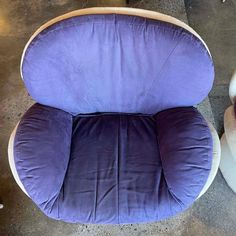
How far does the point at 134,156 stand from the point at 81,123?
0.89 ft

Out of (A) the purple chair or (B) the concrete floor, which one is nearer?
(A) the purple chair

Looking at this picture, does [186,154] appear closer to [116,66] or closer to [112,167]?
[112,167]

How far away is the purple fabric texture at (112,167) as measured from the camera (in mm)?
1075

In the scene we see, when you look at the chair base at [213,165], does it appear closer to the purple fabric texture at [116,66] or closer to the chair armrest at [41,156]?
the chair armrest at [41,156]

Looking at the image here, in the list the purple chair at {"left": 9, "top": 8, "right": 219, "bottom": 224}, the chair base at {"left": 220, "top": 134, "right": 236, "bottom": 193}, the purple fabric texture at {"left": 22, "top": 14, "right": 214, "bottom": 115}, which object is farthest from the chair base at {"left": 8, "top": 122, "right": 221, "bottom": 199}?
the chair base at {"left": 220, "top": 134, "right": 236, "bottom": 193}

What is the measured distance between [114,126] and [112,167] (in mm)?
194

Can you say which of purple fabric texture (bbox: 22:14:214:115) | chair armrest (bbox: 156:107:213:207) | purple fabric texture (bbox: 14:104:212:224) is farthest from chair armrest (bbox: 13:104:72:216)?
chair armrest (bbox: 156:107:213:207)

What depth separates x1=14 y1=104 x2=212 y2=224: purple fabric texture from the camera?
Answer: 1.08 m

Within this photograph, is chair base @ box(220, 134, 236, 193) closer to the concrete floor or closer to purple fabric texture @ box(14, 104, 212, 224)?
the concrete floor

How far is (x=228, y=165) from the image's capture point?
1.48 metres

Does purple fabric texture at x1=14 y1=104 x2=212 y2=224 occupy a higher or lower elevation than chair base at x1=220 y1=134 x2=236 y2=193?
higher

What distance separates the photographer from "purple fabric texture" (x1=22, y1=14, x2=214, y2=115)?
3.53 feet

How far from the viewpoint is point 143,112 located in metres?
1.33

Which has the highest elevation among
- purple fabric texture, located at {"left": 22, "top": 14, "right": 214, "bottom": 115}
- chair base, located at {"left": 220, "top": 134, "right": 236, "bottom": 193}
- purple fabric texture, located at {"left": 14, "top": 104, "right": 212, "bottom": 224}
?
purple fabric texture, located at {"left": 22, "top": 14, "right": 214, "bottom": 115}
